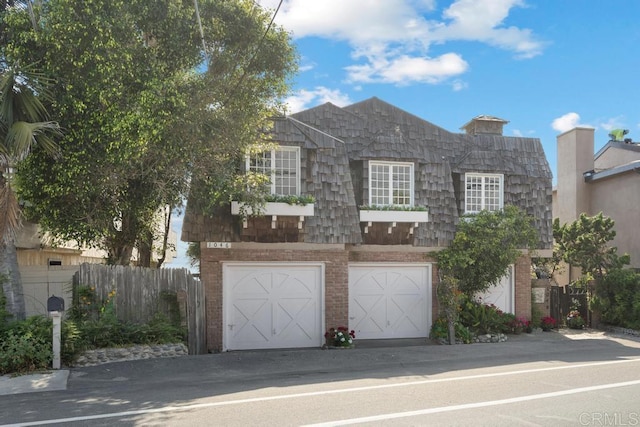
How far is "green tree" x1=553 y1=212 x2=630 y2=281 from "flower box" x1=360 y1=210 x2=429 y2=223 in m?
6.35

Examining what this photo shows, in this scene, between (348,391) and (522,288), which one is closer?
(348,391)

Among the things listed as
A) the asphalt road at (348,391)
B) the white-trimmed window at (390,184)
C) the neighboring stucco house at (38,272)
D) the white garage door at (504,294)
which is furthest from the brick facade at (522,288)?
the neighboring stucco house at (38,272)

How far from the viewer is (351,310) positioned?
53.4ft

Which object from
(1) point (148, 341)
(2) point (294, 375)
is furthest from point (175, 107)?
(2) point (294, 375)

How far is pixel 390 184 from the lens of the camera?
16.4 m

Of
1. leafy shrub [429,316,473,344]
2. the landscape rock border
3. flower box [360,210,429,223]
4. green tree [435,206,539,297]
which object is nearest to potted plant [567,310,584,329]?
green tree [435,206,539,297]

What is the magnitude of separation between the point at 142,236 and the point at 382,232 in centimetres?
652

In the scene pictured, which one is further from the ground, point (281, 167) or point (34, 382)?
point (281, 167)

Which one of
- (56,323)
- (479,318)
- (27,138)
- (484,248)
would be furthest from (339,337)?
(27,138)

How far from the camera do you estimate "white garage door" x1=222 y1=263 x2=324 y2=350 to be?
1506 cm

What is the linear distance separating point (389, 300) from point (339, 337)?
96.5 inches

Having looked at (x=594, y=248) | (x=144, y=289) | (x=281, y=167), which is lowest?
(x=144, y=289)

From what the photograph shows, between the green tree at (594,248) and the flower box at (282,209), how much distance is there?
9737 mm

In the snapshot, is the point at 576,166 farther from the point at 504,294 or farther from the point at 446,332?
the point at 446,332
